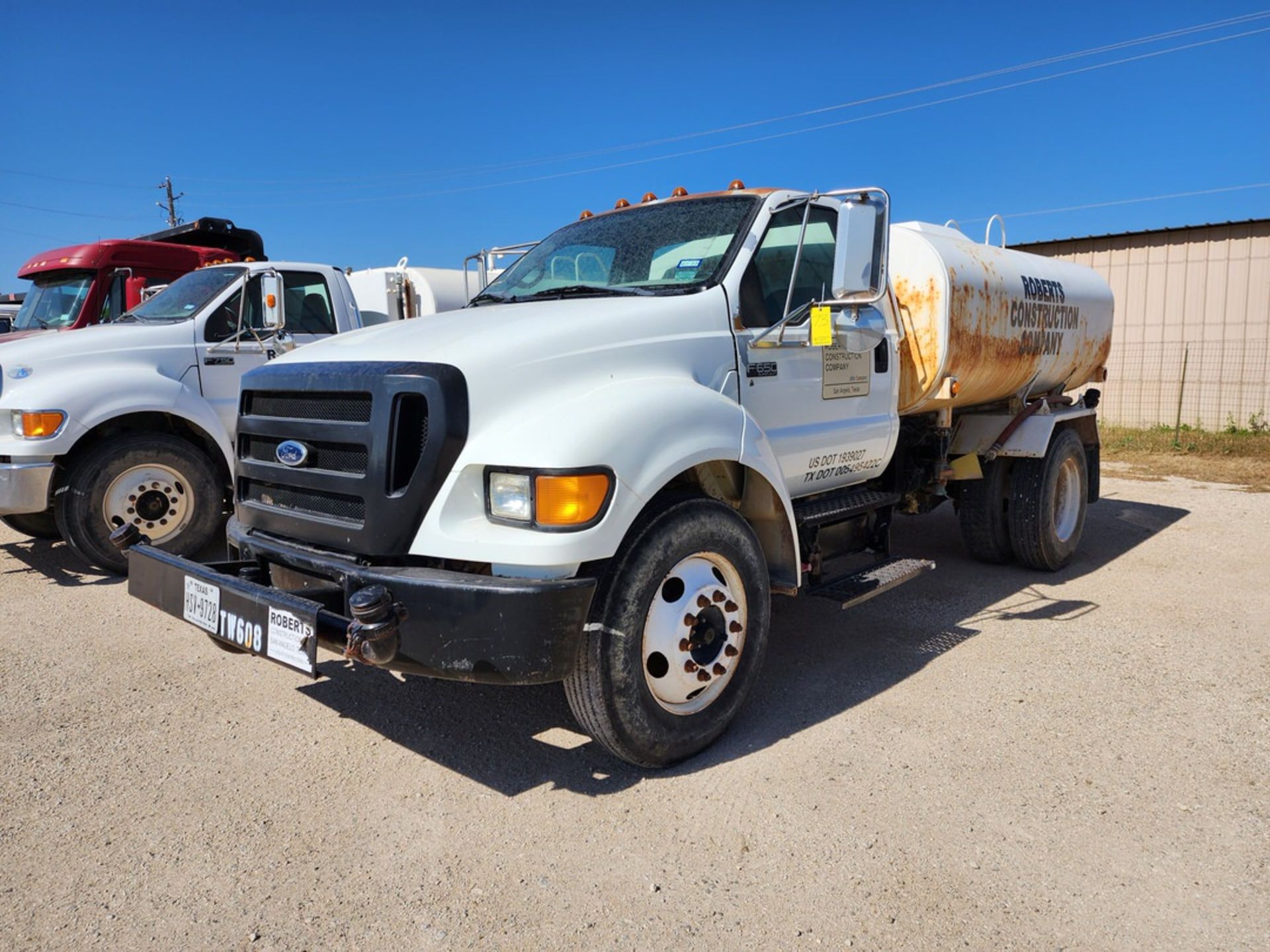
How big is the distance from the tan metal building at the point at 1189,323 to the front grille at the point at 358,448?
49.5ft

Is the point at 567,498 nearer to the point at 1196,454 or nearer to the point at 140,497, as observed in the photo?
the point at 140,497

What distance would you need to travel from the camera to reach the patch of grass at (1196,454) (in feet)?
37.8

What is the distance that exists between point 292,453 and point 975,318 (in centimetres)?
392

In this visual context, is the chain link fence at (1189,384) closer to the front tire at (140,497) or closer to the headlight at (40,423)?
the front tire at (140,497)

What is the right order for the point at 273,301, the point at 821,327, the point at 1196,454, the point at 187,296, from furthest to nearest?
the point at 1196,454 → the point at 187,296 → the point at 273,301 → the point at 821,327

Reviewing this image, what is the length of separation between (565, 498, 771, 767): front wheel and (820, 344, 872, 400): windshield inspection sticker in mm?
1086

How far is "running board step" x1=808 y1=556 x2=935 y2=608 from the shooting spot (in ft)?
14.5

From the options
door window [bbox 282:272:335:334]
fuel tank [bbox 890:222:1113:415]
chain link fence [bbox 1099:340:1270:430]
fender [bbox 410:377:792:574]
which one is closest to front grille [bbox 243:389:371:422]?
fender [bbox 410:377:792:574]

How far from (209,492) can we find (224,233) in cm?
579

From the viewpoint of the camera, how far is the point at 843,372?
15.0ft

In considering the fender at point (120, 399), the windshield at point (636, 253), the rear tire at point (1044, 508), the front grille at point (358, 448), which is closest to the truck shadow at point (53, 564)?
the fender at point (120, 399)

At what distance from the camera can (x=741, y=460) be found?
3.66 metres

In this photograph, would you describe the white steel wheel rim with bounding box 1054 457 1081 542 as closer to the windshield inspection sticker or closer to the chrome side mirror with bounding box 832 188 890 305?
the windshield inspection sticker

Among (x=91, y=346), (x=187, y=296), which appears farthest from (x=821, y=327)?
(x=187, y=296)
